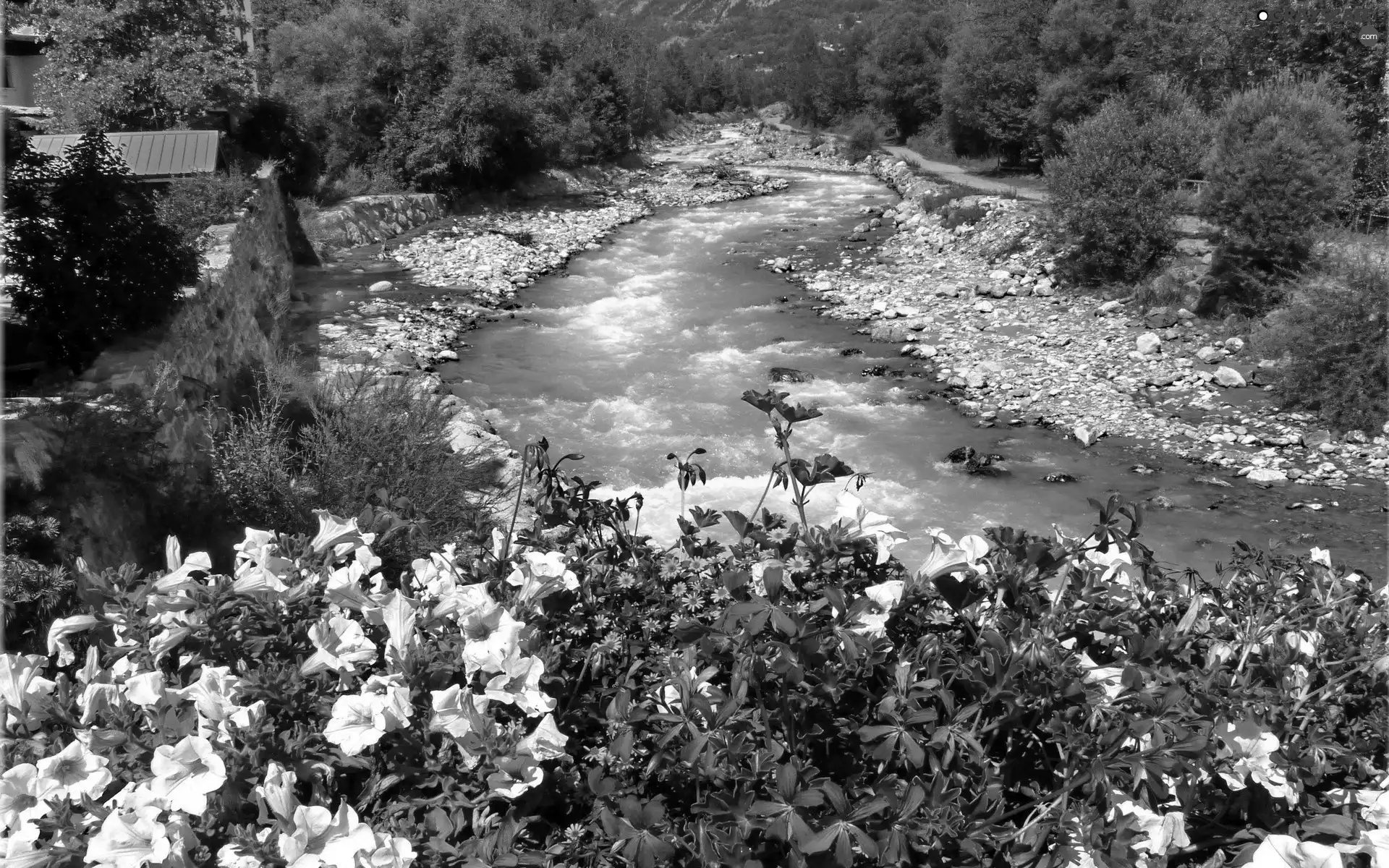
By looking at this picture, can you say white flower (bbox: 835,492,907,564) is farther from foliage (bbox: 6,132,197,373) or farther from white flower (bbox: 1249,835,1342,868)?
foliage (bbox: 6,132,197,373)

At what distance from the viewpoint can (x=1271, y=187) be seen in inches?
492

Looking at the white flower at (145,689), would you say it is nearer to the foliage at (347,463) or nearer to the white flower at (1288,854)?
the white flower at (1288,854)

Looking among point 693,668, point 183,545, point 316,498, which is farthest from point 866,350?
point 693,668

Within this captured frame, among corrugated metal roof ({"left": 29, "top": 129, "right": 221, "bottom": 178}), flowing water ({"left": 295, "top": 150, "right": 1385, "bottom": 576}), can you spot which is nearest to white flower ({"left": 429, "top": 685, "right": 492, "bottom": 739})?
flowing water ({"left": 295, "top": 150, "right": 1385, "bottom": 576})

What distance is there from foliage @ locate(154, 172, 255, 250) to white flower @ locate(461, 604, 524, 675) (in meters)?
7.09

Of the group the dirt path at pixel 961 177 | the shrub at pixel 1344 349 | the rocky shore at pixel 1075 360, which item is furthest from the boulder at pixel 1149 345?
the dirt path at pixel 961 177

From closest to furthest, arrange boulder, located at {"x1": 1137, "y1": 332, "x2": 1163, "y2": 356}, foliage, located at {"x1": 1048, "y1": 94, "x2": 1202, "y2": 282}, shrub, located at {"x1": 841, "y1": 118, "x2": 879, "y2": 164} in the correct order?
boulder, located at {"x1": 1137, "y1": 332, "x2": 1163, "y2": 356}
foliage, located at {"x1": 1048, "y1": 94, "x2": 1202, "y2": 282}
shrub, located at {"x1": 841, "y1": 118, "x2": 879, "y2": 164}

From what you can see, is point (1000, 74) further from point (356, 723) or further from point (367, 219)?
point (356, 723)

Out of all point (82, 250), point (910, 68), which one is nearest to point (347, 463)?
point (82, 250)

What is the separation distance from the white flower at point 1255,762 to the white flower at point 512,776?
1287 mm

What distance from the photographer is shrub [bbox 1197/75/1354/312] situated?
12398 mm

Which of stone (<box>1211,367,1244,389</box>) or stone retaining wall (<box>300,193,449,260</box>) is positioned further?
stone retaining wall (<box>300,193,449,260</box>)

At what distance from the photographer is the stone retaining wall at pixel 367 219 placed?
17.5 meters

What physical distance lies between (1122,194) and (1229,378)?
4.82m
